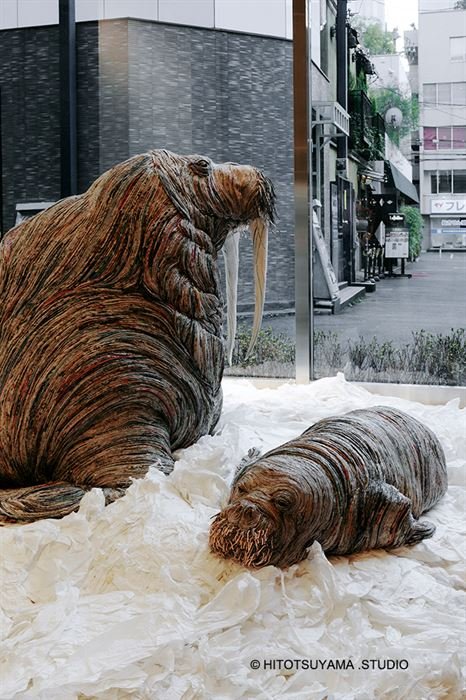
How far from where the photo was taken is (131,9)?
4496 mm

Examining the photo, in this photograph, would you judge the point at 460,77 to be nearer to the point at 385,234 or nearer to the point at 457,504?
the point at 385,234

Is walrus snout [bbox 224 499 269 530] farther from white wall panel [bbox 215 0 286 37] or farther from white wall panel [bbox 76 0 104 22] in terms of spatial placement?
white wall panel [bbox 76 0 104 22]

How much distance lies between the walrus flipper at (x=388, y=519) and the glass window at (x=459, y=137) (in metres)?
2.59

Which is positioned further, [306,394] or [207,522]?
[306,394]

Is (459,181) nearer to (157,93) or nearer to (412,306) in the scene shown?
(412,306)

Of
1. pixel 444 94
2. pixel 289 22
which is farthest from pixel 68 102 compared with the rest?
pixel 444 94

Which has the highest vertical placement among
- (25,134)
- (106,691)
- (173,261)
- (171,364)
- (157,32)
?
(157,32)

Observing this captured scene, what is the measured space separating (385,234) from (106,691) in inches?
132

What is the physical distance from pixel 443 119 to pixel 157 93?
1.48 meters

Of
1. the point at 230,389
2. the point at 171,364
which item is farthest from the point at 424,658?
the point at 230,389

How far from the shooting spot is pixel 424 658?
1.39 meters

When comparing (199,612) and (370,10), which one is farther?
(370,10)

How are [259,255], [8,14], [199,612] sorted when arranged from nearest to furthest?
[199,612]
[259,255]
[8,14]

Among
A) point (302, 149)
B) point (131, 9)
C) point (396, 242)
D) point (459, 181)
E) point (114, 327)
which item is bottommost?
point (114, 327)
